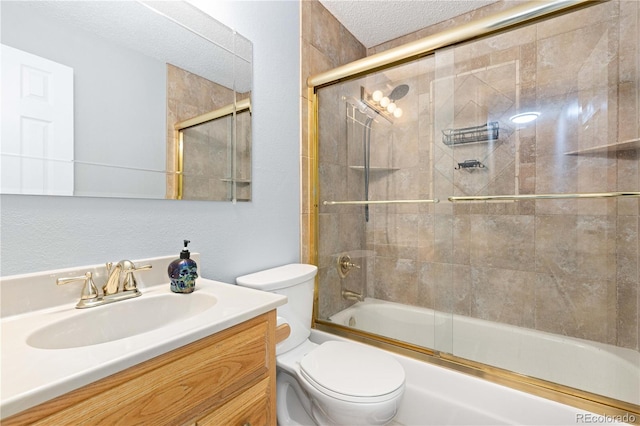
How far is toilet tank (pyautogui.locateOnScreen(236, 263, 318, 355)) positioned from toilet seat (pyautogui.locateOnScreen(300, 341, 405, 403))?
154 mm

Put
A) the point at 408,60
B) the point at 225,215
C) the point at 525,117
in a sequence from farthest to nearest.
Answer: the point at 525,117, the point at 408,60, the point at 225,215

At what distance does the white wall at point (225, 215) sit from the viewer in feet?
2.71

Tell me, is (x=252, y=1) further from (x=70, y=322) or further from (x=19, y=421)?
(x=19, y=421)

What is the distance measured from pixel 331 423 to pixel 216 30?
5.61 feet

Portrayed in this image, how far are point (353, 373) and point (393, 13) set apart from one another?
221 cm

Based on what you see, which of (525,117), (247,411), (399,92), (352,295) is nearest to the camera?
(247,411)

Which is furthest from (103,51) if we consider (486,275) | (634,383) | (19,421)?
(634,383)

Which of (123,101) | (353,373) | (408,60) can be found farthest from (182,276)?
(408,60)

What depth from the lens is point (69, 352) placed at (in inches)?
22.3

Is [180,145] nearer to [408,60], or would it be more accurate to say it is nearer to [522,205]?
[408,60]

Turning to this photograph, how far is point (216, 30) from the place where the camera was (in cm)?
131

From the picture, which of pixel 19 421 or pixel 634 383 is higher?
pixel 19 421

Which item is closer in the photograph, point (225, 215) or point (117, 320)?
point (117, 320)

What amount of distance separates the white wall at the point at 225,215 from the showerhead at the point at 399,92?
24.2 inches
